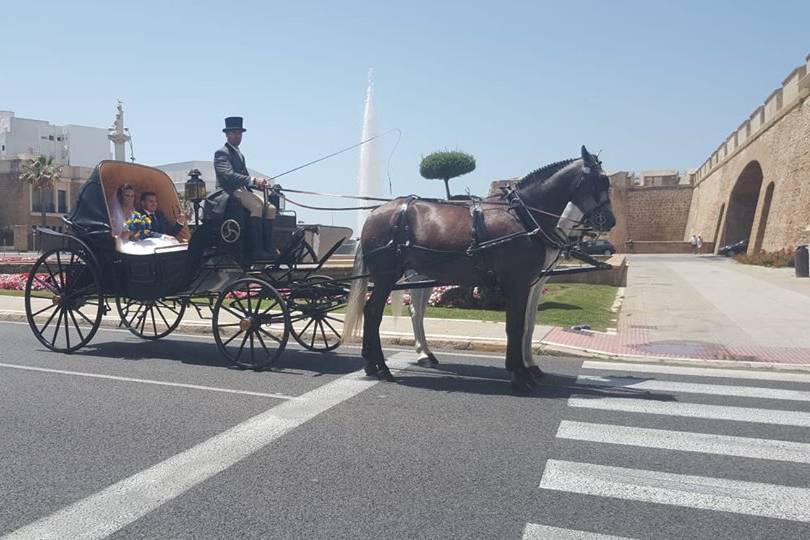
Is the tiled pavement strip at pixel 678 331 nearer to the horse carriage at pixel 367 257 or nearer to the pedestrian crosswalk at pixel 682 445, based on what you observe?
the pedestrian crosswalk at pixel 682 445

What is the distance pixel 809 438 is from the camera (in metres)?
5.66

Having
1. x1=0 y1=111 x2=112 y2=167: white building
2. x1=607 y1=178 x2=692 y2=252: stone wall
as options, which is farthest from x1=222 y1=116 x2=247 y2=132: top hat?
x1=0 y1=111 x2=112 y2=167: white building

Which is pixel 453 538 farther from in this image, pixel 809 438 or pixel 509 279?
pixel 509 279

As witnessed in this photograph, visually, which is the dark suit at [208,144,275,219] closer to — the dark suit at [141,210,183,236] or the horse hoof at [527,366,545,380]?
the dark suit at [141,210,183,236]

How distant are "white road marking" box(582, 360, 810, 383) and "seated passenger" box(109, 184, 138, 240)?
627 cm

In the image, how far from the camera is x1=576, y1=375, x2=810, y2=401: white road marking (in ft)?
23.8

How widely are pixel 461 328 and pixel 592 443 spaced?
5795mm

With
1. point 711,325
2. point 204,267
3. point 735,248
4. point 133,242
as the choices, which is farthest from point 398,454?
point 735,248

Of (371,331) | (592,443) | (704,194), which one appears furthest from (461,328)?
(704,194)

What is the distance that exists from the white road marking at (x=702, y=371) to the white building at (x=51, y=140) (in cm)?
9863

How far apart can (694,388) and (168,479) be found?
5.45 metres

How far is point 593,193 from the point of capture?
743 cm

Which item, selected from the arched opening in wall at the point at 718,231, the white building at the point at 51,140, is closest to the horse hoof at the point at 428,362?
the arched opening in wall at the point at 718,231

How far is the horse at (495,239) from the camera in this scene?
741 centimetres
